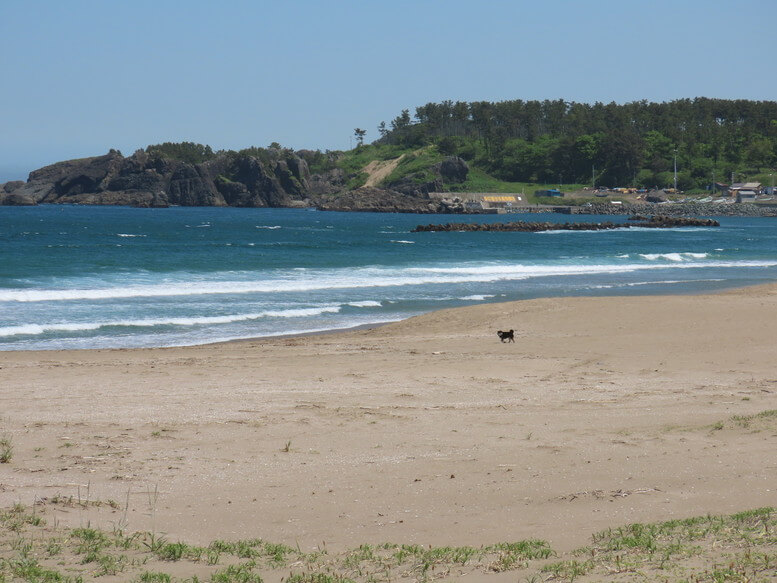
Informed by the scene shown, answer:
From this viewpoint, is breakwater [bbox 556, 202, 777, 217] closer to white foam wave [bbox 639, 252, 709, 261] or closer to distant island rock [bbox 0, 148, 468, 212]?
distant island rock [bbox 0, 148, 468, 212]

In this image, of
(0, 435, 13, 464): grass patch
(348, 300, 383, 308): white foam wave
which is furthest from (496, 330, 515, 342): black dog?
(0, 435, 13, 464): grass patch

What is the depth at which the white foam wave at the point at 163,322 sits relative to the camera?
71.1 ft

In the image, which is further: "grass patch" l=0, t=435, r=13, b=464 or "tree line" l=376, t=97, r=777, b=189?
"tree line" l=376, t=97, r=777, b=189

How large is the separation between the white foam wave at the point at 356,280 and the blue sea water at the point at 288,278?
3.0 inches

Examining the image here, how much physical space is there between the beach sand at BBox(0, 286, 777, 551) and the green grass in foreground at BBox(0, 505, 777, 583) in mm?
365

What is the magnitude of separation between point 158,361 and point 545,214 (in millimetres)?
119294

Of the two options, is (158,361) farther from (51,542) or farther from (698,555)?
(698,555)

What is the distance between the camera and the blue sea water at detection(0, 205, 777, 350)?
23203 millimetres

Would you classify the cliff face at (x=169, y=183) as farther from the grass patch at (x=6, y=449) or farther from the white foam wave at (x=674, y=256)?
the grass patch at (x=6, y=449)

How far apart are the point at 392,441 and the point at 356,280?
26209mm

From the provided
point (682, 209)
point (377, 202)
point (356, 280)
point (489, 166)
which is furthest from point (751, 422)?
point (489, 166)

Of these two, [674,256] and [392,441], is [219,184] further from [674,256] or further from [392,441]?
[392,441]

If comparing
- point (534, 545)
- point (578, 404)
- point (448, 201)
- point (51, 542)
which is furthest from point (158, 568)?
point (448, 201)

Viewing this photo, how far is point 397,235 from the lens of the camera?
262ft
